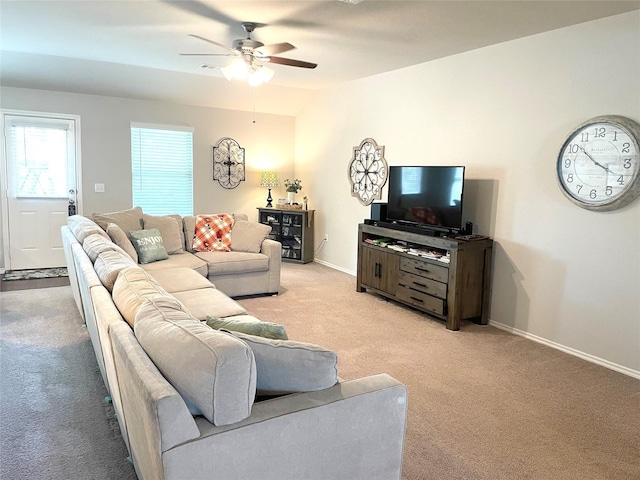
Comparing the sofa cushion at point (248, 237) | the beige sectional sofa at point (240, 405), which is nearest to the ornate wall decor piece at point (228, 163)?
the sofa cushion at point (248, 237)

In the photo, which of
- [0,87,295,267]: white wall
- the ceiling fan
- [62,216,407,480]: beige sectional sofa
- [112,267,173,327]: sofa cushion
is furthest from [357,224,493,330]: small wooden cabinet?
[0,87,295,267]: white wall

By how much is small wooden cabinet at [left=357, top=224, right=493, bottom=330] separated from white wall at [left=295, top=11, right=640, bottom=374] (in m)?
0.16

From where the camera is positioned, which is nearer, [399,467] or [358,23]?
[399,467]

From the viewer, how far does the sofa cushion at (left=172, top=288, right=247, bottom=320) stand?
10.2ft

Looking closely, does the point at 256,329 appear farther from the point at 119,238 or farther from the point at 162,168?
the point at 162,168

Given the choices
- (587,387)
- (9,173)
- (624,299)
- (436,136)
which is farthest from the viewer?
(9,173)

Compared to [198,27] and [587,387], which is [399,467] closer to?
[587,387]

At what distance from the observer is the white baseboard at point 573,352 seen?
11.2 ft

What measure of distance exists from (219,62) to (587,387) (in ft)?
15.6

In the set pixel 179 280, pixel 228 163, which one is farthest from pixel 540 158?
pixel 228 163

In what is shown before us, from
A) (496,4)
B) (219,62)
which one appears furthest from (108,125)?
(496,4)

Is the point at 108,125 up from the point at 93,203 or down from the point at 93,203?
up

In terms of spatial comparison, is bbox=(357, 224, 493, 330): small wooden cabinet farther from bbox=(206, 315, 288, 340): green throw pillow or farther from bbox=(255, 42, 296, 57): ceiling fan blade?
bbox=(206, 315, 288, 340): green throw pillow

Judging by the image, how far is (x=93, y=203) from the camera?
21.2 feet
